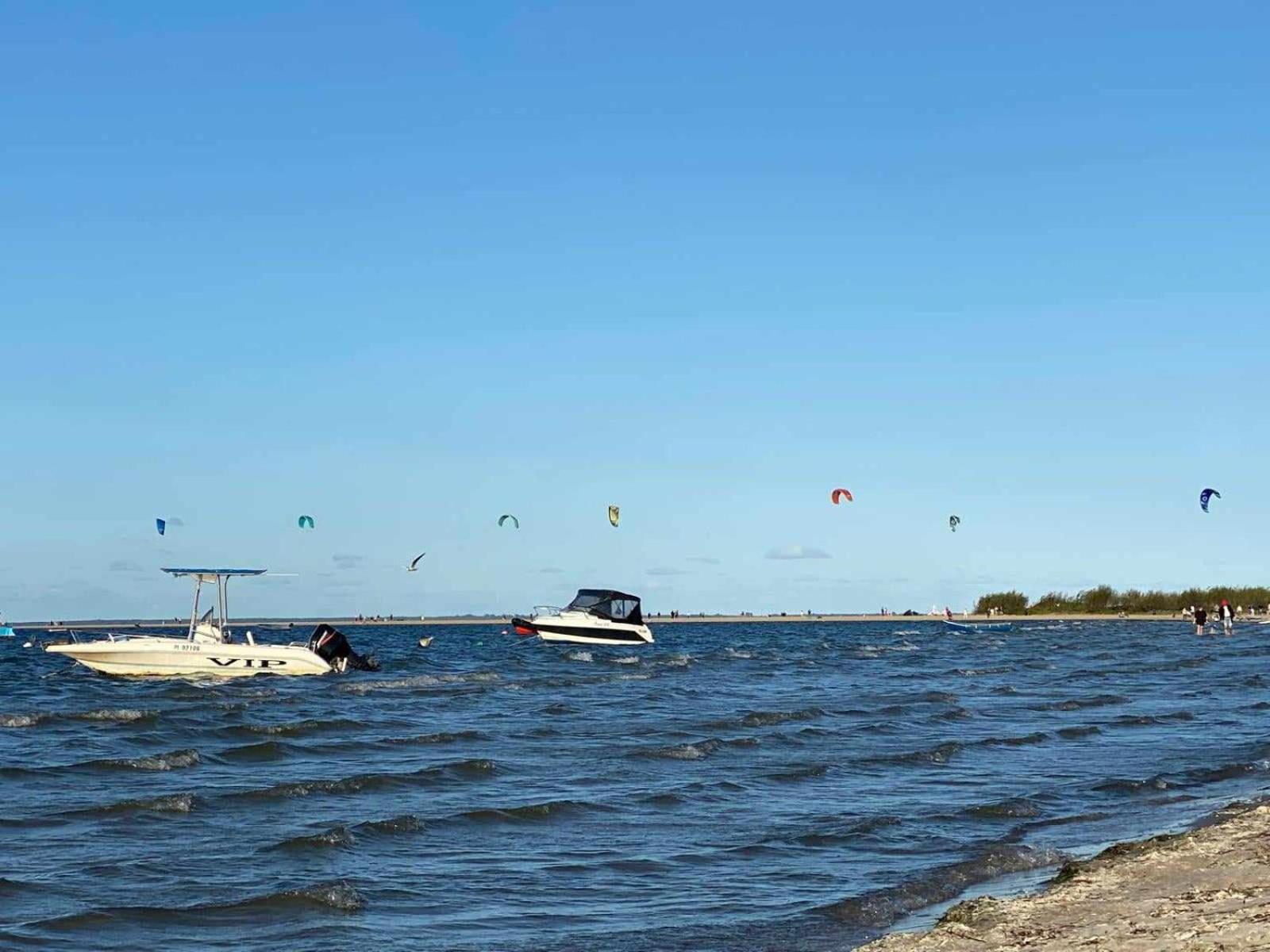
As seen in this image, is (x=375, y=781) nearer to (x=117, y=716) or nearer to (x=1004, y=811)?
(x=1004, y=811)

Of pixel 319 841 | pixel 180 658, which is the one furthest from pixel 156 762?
pixel 180 658

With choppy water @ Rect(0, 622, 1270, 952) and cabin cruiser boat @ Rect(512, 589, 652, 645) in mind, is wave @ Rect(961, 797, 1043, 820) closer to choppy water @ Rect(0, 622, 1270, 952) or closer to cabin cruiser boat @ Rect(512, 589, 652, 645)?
choppy water @ Rect(0, 622, 1270, 952)

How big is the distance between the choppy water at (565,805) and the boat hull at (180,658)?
5.47 ft

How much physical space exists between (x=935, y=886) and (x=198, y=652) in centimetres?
3444

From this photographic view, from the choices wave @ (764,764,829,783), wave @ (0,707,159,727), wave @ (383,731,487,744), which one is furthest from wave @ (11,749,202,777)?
wave @ (764,764,829,783)

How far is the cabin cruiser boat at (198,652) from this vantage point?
4434 centimetres

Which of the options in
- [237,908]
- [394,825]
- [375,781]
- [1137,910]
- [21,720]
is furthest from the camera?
[21,720]

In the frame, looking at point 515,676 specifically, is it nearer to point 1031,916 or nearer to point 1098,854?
Result: point 1098,854

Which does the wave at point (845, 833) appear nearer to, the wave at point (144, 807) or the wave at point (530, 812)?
the wave at point (530, 812)

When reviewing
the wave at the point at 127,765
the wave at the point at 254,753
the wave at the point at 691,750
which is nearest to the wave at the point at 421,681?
the wave at the point at 254,753

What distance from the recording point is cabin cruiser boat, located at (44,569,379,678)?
1746 inches

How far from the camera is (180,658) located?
44312 mm

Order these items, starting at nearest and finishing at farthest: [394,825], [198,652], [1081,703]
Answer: [394,825], [1081,703], [198,652]

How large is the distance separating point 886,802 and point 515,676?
33.3 metres
